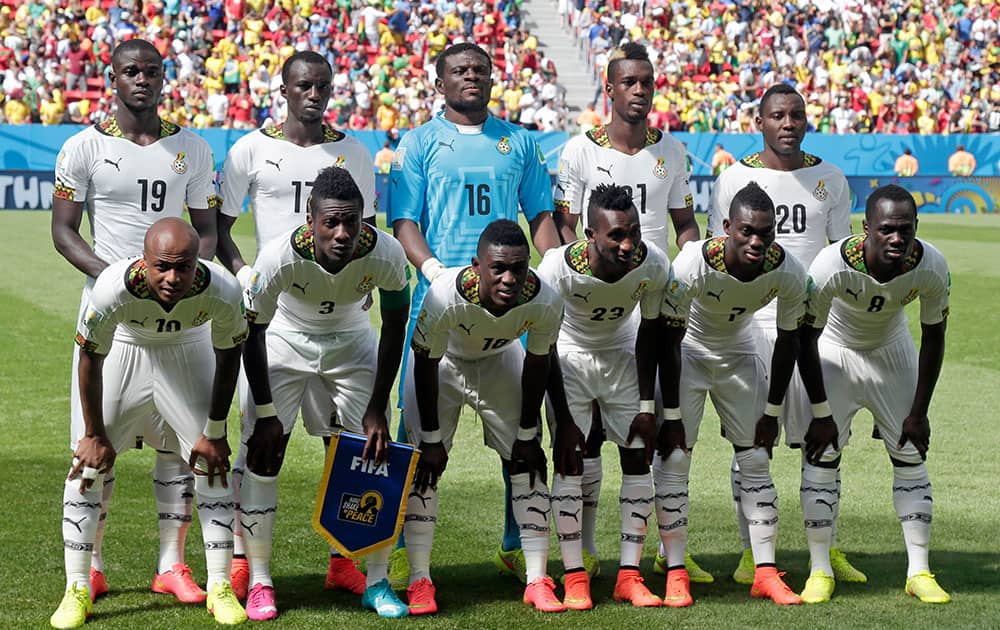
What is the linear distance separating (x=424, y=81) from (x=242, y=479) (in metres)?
26.1

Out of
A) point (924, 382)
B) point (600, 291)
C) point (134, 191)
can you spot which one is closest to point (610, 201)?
point (600, 291)

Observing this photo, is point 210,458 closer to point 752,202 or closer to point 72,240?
point 72,240

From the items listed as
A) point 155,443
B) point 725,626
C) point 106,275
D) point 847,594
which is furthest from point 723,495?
point 106,275

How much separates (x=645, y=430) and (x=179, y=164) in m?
2.80

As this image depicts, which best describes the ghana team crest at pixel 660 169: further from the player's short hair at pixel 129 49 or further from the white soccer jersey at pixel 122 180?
the player's short hair at pixel 129 49

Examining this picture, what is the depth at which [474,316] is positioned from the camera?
6.30m

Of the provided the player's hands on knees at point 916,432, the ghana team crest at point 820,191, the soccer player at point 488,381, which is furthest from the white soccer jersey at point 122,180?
the player's hands on knees at point 916,432

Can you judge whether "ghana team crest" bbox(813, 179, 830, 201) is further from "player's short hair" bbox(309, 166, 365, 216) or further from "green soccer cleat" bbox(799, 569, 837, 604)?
"player's short hair" bbox(309, 166, 365, 216)

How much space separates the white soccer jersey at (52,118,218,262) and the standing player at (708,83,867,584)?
2.97 meters

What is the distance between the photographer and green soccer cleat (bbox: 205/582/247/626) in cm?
617

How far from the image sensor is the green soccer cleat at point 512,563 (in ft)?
23.8

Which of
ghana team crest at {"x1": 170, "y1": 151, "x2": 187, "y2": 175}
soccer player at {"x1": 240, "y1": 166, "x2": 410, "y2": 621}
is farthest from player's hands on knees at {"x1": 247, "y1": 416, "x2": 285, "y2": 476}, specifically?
ghana team crest at {"x1": 170, "y1": 151, "x2": 187, "y2": 175}

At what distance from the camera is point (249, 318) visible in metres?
6.28

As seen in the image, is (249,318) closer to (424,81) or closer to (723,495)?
(723,495)
